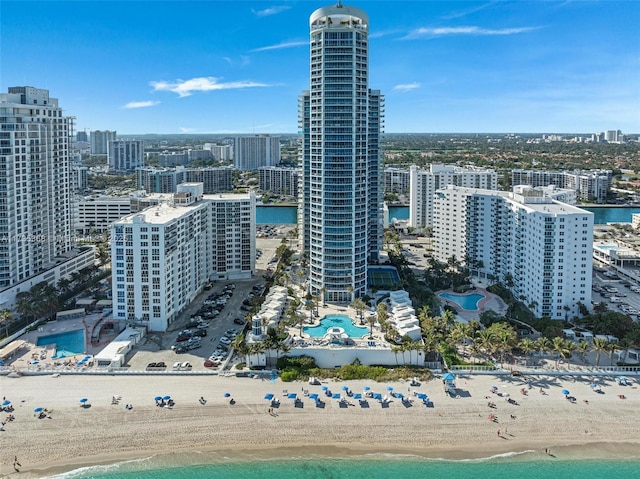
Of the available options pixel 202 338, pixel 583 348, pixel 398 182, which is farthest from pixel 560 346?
pixel 398 182

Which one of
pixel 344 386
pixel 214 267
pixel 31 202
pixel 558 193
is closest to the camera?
pixel 344 386

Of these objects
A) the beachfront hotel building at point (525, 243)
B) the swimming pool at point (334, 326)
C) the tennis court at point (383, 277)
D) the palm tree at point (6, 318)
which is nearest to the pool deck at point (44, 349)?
the palm tree at point (6, 318)

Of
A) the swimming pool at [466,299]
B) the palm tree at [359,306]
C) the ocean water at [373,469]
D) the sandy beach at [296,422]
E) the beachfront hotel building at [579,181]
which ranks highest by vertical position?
the beachfront hotel building at [579,181]

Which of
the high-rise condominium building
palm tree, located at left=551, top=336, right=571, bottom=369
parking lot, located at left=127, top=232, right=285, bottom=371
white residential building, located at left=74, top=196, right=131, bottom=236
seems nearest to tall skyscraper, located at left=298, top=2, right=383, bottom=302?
parking lot, located at left=127, top=232, right=285, bottom=371

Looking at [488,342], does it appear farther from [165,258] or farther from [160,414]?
[165,258]

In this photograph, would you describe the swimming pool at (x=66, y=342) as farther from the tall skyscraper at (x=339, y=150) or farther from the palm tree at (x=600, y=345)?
the palm tree at (x=600, y=345)

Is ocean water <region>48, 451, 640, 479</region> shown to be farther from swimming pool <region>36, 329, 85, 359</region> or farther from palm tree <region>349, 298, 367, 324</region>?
palm tree <region>349, 298, 367, 324</region>

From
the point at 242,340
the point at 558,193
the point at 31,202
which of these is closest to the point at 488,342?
the point at 242,340
